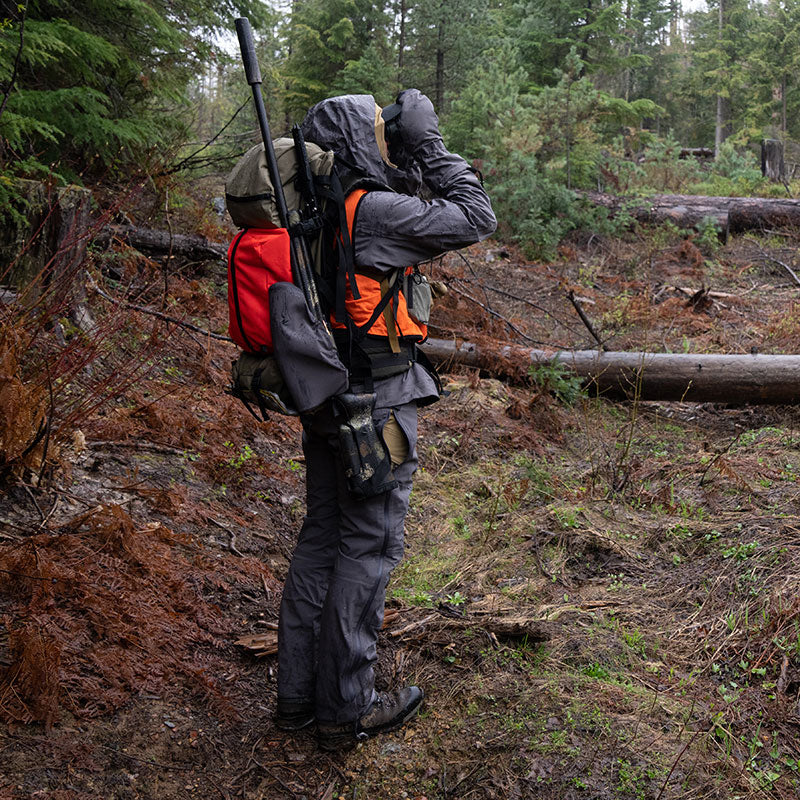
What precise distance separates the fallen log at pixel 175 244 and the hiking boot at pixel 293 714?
20.6 feet

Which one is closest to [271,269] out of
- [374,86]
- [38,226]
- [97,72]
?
[38,226]

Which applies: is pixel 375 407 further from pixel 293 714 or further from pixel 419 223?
pixel 293 714

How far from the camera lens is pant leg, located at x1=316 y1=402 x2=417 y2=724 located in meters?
2.96

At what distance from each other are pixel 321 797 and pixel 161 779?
2.04 ft

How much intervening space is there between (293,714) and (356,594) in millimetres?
647

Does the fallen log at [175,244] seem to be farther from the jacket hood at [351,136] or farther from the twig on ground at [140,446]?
the jacket hood at [351,136]

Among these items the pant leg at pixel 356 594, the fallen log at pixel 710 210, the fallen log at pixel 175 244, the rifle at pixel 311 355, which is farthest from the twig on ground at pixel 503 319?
the fallen log at pixel 710 210

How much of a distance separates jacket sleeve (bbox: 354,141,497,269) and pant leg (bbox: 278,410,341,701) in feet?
2.66

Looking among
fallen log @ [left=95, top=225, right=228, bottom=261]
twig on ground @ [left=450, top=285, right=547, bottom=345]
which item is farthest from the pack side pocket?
fallen log @ [left=95, top=225, right=228, bottom=261]

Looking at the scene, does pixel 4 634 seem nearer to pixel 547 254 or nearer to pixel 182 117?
pixel 182 117

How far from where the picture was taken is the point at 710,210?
14141mm

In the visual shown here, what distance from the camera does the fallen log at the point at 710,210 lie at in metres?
14.1

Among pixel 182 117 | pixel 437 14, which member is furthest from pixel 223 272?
pixel 437 14

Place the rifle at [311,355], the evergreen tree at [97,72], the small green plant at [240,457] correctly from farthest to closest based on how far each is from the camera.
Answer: the evergreen tree at [97,72]
the small green plant at [240,457]
the rifle at [311,355]
